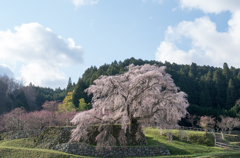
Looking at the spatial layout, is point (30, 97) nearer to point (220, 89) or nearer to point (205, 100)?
point (205, 100)

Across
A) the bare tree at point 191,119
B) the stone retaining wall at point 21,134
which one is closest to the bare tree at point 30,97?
the stone retaining wall at point 21,134

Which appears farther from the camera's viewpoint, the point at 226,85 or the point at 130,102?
the point at 226,85

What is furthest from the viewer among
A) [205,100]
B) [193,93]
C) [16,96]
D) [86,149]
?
[193,93]

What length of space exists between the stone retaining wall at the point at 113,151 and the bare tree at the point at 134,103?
50cm

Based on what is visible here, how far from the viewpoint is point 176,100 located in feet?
38.9

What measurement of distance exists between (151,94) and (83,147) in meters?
6.18

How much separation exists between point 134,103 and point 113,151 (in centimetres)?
369

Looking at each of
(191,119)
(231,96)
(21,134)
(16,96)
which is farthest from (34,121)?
(231,96)

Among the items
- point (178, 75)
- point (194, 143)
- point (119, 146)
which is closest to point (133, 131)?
point (119, 146)

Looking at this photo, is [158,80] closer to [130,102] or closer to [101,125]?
[130,102]

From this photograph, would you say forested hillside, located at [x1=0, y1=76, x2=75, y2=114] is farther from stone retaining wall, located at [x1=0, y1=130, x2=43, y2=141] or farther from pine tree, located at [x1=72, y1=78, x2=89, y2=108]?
stone retaining wall, located at [x1=0, y1=130, x2=43, y2=141]

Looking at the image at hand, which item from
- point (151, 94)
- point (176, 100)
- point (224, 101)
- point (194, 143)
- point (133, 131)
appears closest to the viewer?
point (176, 100)

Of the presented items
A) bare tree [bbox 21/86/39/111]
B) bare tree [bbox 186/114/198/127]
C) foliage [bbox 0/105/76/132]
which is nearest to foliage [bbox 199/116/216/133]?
bare tree [bbox 186/114/198/127]

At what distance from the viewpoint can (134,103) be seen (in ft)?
42.2
